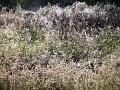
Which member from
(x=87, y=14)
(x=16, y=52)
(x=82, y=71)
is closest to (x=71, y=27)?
(x=87, y=14)

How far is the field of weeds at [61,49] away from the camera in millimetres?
6309

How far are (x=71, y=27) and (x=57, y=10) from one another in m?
1.52

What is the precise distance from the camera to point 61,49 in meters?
7.92

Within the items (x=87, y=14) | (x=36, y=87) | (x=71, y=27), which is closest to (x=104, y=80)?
(x=36, y=87)

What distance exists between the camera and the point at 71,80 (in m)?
6.28

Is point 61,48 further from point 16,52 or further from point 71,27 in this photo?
point 71,27


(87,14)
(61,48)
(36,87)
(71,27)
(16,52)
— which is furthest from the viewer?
(87,14)

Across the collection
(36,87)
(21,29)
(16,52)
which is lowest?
(36,87)

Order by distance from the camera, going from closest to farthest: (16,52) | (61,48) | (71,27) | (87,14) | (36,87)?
(36,87), (16,52), (61,48), (71,27), (87,14)

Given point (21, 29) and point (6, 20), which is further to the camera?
point (6, 20)

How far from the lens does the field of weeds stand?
20.7 ft

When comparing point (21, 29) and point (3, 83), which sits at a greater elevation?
point (21, 29)

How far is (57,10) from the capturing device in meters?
11.0

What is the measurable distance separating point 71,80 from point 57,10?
16.3 ft
